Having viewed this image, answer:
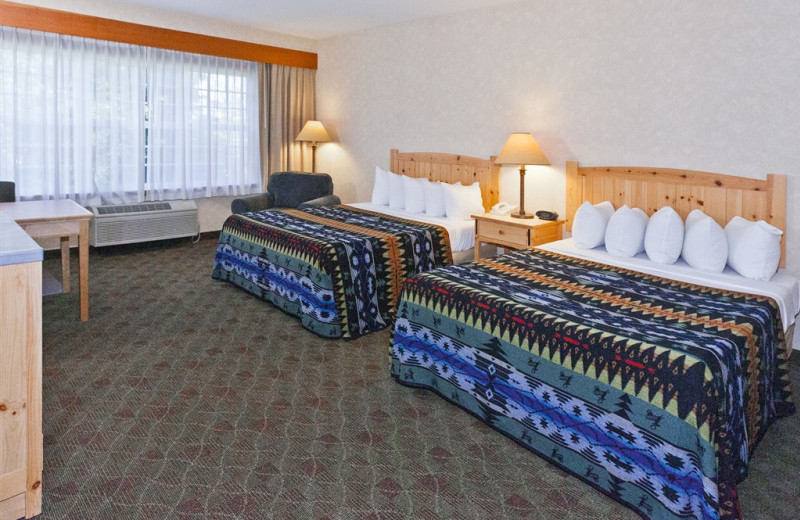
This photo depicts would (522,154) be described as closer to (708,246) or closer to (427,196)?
(427,196)

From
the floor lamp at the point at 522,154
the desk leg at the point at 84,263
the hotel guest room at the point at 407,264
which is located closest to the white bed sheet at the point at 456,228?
the hotel guest room at the point at 407,264

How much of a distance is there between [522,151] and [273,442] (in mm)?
2908

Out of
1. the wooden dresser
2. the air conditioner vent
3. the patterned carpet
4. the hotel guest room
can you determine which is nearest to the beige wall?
the hotel guest room

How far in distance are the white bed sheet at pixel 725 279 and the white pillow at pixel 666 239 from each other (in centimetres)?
5

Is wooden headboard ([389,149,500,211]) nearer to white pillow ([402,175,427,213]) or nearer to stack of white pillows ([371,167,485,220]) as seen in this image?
stack of white pillows ([371,167,485,220])

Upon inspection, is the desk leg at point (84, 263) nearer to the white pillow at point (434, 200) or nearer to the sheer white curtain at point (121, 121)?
the sheer white curtain at point (121, 121)

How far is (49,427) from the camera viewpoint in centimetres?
236

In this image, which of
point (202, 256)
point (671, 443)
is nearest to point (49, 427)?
point (671, 443)

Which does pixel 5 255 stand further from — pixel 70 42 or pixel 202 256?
pixel 70 42

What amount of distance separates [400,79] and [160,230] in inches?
117

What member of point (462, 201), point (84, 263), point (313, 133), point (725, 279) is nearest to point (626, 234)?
point (725, 279)

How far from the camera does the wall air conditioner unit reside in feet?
17.7

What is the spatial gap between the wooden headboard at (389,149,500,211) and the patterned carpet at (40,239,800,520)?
2.03 m

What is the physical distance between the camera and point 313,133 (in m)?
6.45
